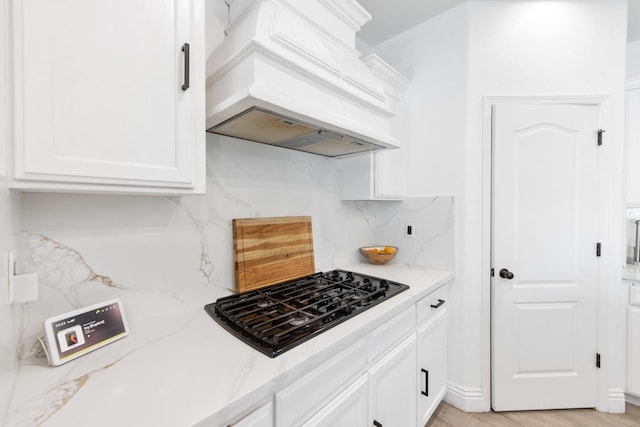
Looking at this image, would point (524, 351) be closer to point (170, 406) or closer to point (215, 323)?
point (215, 323)

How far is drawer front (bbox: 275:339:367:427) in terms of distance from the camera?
31.1 inches

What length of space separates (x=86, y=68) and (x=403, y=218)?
199 centimetres

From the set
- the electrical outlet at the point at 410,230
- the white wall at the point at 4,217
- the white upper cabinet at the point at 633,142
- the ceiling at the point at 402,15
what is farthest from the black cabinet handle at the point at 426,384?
the ceiling at the point at 402,15

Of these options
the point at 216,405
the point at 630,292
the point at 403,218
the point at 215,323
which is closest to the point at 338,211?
the point at 403,218

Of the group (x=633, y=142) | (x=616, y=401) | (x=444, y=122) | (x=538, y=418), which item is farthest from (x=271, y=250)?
(x=633, y=142)

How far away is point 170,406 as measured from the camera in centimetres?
62

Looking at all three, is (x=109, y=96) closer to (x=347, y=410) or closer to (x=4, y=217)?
(x=4, y=217)

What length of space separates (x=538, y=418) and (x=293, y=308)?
1.93m

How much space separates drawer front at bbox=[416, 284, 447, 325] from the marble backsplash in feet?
0.71

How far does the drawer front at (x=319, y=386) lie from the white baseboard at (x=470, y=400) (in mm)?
1273

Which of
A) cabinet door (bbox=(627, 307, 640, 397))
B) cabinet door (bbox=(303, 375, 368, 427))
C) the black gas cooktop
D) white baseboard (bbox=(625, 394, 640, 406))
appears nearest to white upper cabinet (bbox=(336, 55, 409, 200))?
the black gas cooktop

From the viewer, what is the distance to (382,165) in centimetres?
192

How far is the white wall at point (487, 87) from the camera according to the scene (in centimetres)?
178

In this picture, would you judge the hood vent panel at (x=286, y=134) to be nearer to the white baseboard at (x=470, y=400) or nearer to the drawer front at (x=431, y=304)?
the drawer front at (x=431, y=304)
